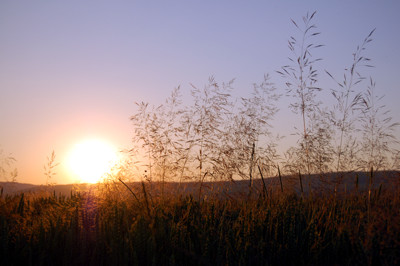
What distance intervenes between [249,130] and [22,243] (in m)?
3.39

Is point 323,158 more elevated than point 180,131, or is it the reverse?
point 180,131

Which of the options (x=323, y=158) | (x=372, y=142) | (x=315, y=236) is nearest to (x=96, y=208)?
(x=315, y=236)

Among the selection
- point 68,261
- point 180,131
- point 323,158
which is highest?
point 180,131

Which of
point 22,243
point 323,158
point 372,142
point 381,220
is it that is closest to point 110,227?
point 22,243

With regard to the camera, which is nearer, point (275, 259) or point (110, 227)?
point (275, 259)

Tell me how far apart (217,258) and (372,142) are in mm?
4182

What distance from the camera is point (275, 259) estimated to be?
2252 mm

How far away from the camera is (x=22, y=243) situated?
2260mm

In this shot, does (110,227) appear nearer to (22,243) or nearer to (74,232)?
(74,232)

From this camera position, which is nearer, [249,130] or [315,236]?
[315,236]

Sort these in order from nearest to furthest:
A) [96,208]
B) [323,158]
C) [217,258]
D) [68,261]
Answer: [217,258], [68,261], [96,208], [323,158]

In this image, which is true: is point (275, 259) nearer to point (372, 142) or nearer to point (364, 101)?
point (364, 101)

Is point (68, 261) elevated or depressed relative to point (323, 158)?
depressed

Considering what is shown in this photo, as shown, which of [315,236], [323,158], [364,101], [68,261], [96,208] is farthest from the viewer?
[323,158]
